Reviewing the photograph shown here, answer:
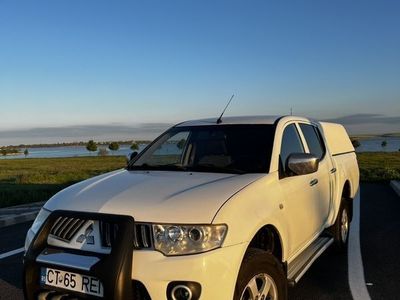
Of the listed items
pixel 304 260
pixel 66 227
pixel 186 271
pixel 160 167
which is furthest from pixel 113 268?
pixel 304 260

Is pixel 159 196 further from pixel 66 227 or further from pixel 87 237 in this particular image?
pixel 66 227

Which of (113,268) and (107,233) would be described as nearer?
(113,268)

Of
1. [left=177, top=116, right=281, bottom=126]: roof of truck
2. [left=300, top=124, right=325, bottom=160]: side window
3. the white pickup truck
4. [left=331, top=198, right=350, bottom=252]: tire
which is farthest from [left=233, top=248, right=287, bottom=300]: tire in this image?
[left=331, top=198, right=350, bottom=252]: tire

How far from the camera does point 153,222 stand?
323 cm

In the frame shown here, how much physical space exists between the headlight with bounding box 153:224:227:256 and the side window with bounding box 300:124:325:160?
272 cm

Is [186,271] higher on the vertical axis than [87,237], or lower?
lower

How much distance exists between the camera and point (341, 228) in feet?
20.9

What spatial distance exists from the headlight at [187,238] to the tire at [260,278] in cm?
34

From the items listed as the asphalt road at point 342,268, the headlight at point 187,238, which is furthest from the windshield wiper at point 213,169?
the asphalt road at point 342,268

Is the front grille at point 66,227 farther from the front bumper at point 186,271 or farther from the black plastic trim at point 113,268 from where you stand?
the front bumper at point 186,271

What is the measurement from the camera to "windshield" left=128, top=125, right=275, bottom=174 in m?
4.48

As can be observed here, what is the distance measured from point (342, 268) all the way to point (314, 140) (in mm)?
1618

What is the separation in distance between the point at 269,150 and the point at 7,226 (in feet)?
20.9

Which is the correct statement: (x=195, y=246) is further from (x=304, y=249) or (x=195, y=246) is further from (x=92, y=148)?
(x=92, y=148)
